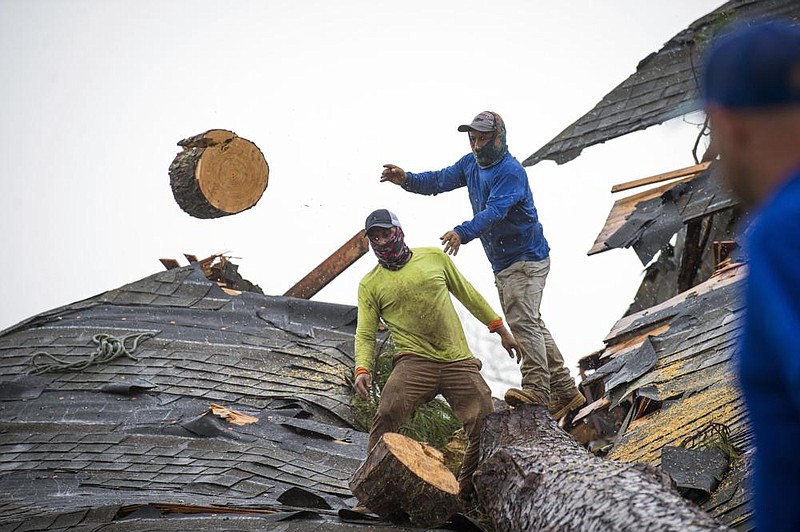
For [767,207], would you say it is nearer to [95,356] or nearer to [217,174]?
[95,356]

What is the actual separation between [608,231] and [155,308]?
16.9ft

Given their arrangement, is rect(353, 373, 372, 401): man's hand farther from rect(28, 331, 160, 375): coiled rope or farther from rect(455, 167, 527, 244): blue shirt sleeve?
rect(28, 331, 160, 375): coiled rope

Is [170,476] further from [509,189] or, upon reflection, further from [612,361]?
[612,361]

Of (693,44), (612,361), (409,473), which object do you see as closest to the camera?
(409,473)

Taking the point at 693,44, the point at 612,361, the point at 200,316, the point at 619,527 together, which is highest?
the point at 693,44

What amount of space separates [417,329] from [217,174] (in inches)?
179

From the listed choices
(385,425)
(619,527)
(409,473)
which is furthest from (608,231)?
(619,527)

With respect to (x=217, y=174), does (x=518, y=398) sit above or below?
below

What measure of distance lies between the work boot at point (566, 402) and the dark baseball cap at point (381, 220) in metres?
2.59

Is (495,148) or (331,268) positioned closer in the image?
(495,148)

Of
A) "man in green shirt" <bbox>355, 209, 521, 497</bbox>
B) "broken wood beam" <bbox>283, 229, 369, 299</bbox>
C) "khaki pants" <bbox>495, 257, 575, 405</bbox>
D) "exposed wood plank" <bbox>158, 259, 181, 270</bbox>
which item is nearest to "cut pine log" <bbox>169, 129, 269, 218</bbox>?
"broken wood beam" <bbox>283, 229, 369, 299</bbox>

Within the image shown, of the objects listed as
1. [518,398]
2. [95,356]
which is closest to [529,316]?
[518,398]

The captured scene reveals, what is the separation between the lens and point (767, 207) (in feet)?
6.80

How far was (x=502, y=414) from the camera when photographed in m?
6.64
